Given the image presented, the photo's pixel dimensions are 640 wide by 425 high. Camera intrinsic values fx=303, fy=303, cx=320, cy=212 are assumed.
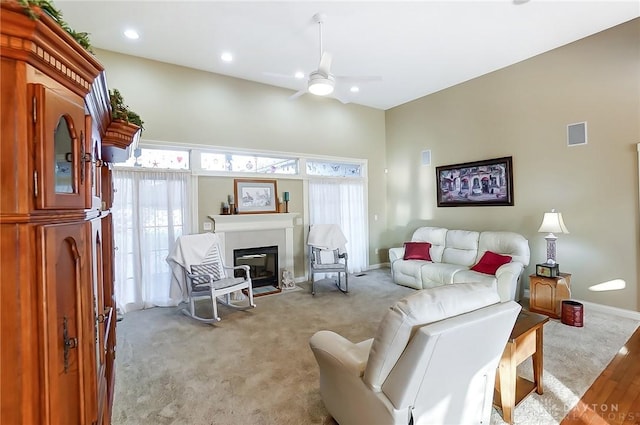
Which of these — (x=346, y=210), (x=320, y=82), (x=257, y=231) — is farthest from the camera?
(x=346, y=210)

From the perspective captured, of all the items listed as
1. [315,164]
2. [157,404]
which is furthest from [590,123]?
[157,404]

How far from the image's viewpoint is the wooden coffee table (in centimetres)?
194

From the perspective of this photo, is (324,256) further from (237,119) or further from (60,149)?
(60,149)

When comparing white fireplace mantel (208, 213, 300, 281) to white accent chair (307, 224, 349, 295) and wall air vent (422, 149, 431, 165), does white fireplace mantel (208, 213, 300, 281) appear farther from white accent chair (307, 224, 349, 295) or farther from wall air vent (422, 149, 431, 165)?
wall air vent (422, 149, 431, 165)

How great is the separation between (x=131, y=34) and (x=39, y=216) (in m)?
4.10

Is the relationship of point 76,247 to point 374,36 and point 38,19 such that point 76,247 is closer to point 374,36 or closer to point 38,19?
point 38,19

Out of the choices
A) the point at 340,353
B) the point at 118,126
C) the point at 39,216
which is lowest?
the point at 340,353

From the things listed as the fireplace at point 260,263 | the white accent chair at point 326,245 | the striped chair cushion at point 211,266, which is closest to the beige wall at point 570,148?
the white accent chair at point 326,245

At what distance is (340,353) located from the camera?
1779 mm

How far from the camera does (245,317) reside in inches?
157

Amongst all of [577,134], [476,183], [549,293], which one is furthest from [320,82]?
[549,293]

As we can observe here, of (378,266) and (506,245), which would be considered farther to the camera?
(378,266)

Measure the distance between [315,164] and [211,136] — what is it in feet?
6.79

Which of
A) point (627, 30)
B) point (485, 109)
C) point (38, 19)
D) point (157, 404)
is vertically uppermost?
point (627, 30)
